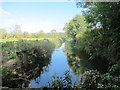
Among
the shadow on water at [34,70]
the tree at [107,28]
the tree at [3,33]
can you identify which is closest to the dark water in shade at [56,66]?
the shadow on water at [34,70]

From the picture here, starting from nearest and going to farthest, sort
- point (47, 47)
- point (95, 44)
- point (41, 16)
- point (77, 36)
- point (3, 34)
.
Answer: point (3, 34)
point (41, 16)
point (95, 44)
point (47, 47)
point (77, 36)

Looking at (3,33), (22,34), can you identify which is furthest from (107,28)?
(3,33)

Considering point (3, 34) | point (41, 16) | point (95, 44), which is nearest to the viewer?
point (3, 34)

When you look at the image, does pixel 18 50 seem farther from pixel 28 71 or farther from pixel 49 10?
pixel 49 10

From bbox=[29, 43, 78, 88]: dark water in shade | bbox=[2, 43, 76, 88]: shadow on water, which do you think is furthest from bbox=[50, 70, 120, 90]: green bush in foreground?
bbox=[29, 43, 78, 88]: dark water in shade

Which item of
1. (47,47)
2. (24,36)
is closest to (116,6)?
(24,36)

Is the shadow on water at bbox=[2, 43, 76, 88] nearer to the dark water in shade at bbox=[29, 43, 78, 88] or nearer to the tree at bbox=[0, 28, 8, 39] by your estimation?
the dark water in shade at bbox=[29, 43, 78, 88]

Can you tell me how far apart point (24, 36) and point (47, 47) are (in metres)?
0.83

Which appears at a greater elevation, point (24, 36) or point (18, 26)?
point (18, 26)

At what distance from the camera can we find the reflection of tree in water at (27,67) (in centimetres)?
202

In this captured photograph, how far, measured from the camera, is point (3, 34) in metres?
1.69

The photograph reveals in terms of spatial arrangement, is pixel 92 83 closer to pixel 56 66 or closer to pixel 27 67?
pixel 27 67

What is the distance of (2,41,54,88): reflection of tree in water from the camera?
202 cm

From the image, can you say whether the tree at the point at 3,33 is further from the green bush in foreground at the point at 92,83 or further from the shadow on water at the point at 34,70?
the green bush in foreground at the point at 92,83
